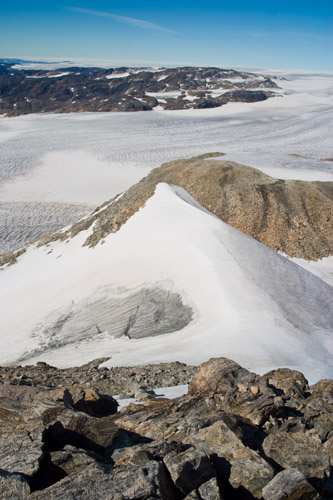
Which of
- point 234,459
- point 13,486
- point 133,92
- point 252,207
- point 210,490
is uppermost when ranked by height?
point 133,92

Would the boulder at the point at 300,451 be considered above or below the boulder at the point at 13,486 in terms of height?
below

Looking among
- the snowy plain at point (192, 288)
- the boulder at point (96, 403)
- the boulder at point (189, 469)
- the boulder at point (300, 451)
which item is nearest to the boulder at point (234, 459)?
the boulder at point (189, 469)

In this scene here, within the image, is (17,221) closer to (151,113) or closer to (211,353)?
(211,353)

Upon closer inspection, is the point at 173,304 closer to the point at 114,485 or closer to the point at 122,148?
the point at 114,485

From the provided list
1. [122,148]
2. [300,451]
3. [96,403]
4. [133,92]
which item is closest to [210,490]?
[300,451]

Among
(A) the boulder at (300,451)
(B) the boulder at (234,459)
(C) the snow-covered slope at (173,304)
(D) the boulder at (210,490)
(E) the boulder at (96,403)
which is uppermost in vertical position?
(D) the boulder at (210,490)

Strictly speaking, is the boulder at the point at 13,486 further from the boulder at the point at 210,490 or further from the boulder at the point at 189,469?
the boulder at the point at 210,490
